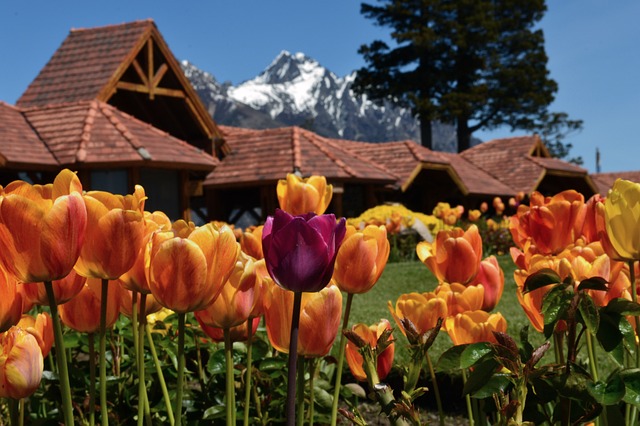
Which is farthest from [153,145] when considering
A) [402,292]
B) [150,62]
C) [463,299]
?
[463,299]

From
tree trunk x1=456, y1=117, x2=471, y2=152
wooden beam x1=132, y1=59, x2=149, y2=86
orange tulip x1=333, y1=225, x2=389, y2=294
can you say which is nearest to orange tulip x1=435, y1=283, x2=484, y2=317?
orange tulip x1=333, y1=225, x2=389, y2=294

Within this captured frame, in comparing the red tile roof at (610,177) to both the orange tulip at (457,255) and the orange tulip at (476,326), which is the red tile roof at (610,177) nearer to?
the orange tulip at (457,255)

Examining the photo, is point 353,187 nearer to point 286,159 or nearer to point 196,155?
point 286,159

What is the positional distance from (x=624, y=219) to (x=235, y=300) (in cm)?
69

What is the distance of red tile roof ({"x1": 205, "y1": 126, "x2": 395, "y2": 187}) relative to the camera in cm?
1519

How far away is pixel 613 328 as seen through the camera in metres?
1.10

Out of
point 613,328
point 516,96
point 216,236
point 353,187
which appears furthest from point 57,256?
point 516,96

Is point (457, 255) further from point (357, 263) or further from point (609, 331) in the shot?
point (609, 331)

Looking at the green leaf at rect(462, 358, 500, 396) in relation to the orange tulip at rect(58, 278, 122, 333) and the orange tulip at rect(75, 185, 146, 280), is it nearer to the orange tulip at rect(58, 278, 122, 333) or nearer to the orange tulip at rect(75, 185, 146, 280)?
the orange tulip at rect(75, 185, 146, 280)

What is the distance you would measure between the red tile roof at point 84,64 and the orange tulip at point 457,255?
13.8m

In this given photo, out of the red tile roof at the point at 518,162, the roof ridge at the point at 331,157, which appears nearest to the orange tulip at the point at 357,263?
the roof ridge at the point at 331,157

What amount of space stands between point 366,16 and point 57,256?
39566 millimetres

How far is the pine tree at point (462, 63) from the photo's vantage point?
36.5 meters

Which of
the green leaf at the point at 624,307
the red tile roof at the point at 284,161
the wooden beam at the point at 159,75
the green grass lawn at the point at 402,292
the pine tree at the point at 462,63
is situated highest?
the pine tree at the point at 462,63
